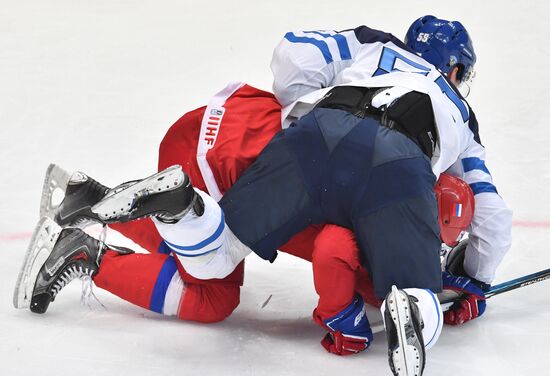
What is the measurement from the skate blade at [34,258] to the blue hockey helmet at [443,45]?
116 cm

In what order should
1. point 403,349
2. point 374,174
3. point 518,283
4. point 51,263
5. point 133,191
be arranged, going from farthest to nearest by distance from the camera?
point 518,283
point 51,263
point 374,174
point 133,191
point 403,349

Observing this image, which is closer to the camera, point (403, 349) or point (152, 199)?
point (403, 349)

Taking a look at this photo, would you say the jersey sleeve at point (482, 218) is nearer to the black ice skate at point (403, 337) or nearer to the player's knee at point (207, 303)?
the black ice skate at point (403, 337)

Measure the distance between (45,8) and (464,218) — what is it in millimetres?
2898

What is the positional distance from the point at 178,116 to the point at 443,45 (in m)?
1.42

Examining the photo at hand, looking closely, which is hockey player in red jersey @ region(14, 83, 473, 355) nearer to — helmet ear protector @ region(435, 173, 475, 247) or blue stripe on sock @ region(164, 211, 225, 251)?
helmet ear protector @ region(435, 173, 475, 247)

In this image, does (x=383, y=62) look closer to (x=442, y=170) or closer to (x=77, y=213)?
(x=442, y=170)

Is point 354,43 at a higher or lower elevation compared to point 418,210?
higher

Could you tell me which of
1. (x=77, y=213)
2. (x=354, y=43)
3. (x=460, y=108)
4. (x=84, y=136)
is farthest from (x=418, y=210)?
(x=84, y=136)

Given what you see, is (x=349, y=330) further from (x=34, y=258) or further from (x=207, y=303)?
(x=34, y=258)

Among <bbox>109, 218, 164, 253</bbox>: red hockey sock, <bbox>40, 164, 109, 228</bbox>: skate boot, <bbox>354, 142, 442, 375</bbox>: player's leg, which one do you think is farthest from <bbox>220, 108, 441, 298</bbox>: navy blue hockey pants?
<bbox>109, 218, 164, 253</bbox>: red hockey sock

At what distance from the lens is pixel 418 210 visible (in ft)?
8.11

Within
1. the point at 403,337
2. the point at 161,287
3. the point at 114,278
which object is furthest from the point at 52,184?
the point at 403,337

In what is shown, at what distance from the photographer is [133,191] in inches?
93.7
